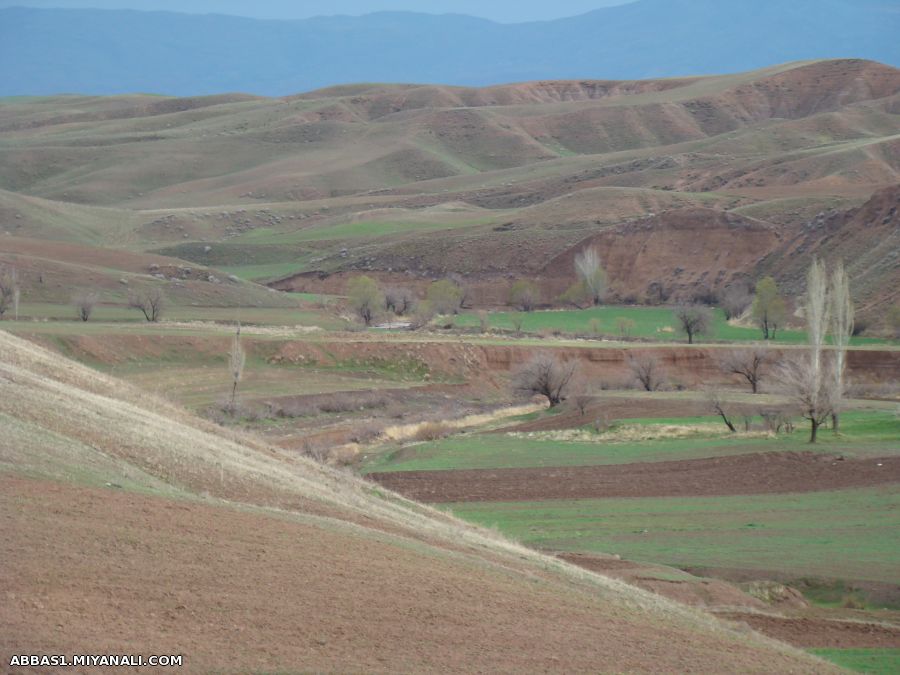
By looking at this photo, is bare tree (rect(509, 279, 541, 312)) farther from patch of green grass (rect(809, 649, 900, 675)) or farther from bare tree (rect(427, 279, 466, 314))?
patch of green grass (rect(809, 649, 900, 675))

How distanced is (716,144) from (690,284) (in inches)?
3231

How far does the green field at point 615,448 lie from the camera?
142 feet

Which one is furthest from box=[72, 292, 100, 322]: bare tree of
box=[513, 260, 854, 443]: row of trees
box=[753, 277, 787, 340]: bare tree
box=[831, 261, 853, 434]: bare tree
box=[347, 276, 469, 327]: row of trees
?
box=[831, 261, 853, 434]: bare tree

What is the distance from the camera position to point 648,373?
6531 centimetres

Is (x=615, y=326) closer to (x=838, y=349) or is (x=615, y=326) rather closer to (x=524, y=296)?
(x=524, y=296)

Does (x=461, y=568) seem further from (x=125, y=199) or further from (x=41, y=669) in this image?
(x=125, y=199)

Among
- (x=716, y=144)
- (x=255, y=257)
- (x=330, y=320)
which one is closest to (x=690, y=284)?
(x=330, y=320)

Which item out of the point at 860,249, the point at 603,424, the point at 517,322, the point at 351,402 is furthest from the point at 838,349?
the point at 860,249

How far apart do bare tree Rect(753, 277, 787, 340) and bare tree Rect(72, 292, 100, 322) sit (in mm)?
40692

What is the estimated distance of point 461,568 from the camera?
20062 mm

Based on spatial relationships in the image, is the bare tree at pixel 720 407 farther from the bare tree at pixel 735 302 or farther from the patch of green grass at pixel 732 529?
the bare tree at pixel 735 302

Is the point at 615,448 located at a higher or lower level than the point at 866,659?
higher

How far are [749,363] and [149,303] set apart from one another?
37.9 meters

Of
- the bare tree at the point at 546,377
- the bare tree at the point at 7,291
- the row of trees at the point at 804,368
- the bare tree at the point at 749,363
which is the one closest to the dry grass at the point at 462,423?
the bare tree at the point at 546,377
